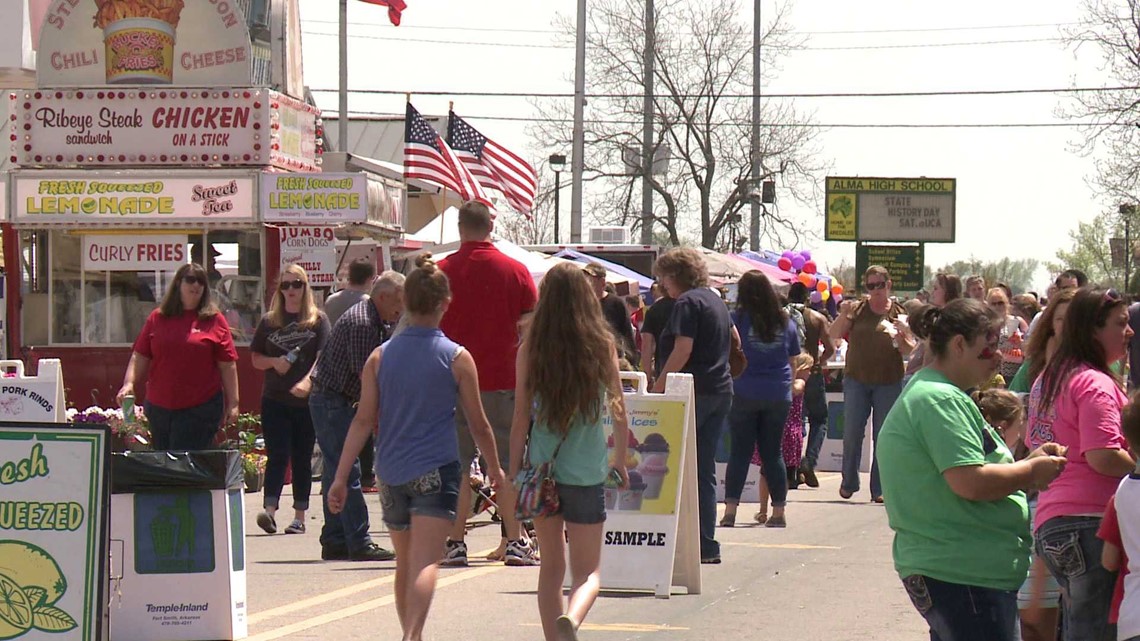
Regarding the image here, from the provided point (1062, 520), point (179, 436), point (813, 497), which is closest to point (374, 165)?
point (813, 497)

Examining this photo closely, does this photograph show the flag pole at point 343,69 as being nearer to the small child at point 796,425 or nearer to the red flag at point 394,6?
the red flag at point 394,6

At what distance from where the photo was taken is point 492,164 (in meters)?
23.7

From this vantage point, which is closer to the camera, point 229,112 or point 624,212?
point 229,112

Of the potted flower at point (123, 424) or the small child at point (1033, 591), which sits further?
the potted flower at point (123, 424)

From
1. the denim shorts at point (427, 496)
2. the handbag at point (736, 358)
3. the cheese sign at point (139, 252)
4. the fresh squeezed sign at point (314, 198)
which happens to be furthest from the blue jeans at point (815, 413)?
the denim shorts at point (427, 496)

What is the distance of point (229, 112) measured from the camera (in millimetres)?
18422

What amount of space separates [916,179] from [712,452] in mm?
42757

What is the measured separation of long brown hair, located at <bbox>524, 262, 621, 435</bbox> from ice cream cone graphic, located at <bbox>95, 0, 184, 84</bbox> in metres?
12.2

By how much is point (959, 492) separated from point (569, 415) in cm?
260

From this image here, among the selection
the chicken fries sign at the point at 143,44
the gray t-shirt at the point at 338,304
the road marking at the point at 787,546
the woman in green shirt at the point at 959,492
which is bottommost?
the road marking at the point at 787,546

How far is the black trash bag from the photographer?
7.76 metres

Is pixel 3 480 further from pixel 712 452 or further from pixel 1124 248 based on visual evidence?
pixel 1124 248

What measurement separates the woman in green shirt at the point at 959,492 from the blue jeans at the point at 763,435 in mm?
6935

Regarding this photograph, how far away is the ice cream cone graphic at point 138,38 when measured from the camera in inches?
733
